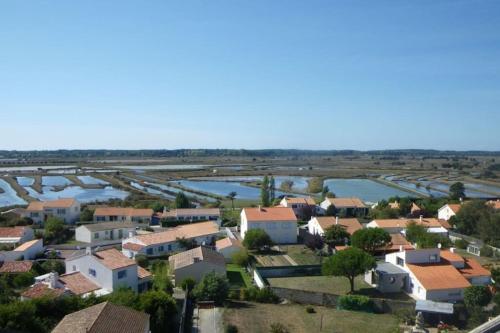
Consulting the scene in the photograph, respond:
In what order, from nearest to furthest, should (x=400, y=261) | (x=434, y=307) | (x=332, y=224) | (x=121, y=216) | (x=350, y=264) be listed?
(x=434, y=307) → (x=350, y=264) → (x=400, y=261) → (x=332, y=224) → (x=121, y=216)

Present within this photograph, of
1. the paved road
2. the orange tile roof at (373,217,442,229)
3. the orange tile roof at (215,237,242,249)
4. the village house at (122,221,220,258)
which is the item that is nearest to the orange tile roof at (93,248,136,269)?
the paved road

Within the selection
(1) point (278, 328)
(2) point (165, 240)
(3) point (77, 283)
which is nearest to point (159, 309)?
(1) point (278, 328)

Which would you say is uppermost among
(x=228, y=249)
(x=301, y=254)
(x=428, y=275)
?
(x=428, y=275)

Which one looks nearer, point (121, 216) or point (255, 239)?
point (255, 239)

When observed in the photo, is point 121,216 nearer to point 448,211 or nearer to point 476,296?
point 476,296

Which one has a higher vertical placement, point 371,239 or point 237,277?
point 371,239

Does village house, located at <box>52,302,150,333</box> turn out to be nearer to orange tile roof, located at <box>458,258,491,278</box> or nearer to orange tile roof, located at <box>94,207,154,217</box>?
orange tile roof, located at <box>458,258,491,278</box>

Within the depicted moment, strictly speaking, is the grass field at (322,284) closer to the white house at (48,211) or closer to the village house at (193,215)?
the village house at (193,215)
